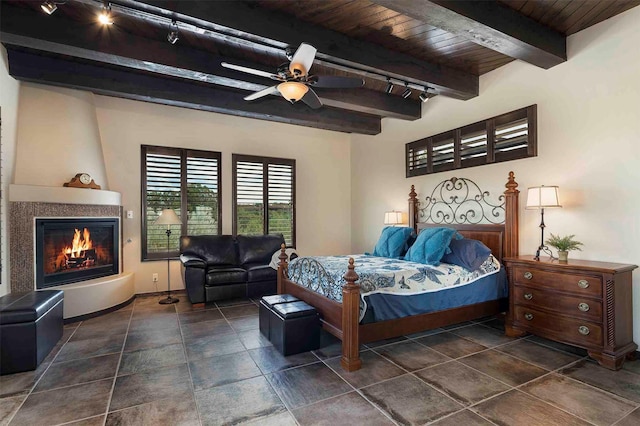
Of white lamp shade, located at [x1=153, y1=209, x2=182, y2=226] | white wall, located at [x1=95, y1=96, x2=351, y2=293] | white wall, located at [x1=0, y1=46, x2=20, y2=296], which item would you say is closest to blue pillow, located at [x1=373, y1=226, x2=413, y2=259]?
white wall, located at [x1=95, y1=96, x2=351, y2=293]

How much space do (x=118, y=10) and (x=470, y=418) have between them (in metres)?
4.08

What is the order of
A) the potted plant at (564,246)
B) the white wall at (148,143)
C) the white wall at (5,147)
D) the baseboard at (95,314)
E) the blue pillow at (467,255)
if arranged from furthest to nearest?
the white wall at (148,143) < the baseboard at (95,314) < the blue pillow at (467,255) < the white wall at (5,147) < the potted plant at (564,246)

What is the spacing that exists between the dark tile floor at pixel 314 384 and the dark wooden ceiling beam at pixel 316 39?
3.00 m

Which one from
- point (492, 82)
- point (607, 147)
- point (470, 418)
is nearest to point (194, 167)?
point (492, 82)

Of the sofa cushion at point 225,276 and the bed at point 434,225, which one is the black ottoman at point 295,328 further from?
the sofa cushion at point 225,276

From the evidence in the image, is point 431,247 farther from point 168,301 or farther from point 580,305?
point 168,301

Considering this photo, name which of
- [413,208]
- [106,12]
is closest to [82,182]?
[106,12]

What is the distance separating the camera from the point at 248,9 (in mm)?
2863

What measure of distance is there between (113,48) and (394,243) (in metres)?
4.00

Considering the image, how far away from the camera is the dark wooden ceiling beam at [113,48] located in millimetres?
2932

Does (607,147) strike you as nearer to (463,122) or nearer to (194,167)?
(463,122)

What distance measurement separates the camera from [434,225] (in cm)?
513

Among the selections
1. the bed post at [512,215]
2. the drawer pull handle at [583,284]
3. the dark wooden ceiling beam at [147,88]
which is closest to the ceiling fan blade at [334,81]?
the dark wooden ceiling beam at [147,88]

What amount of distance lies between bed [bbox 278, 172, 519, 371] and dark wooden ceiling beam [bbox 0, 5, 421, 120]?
2.42 metres
